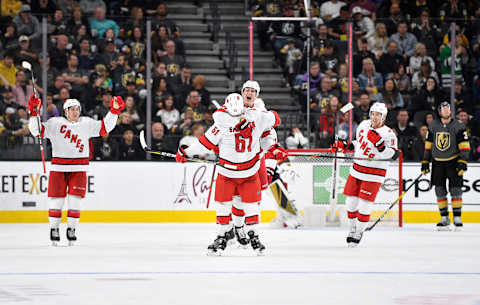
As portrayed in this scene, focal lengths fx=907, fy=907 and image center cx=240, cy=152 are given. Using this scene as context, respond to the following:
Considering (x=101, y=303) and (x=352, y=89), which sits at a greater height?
(x=352, y=89)

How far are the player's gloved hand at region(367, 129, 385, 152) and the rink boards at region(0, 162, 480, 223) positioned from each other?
2.78m

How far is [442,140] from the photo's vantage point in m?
10.9

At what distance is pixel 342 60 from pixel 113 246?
4902mm

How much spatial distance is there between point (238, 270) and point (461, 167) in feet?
16.5

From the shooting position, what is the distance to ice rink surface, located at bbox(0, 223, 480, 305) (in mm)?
5250

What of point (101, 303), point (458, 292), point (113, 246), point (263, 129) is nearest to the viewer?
point (101, 303)

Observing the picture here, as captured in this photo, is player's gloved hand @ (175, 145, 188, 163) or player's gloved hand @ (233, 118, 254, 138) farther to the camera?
player's gloved hand @ (175, 145, 188, 163)

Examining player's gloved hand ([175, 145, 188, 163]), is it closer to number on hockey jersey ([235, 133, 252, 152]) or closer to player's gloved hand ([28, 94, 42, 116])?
number on hockey jersey ([235, 133, 252, 152])

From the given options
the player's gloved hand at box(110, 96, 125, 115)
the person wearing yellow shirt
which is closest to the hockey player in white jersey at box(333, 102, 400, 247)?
the player's gloved hand at box(110, 96, 125, 115)

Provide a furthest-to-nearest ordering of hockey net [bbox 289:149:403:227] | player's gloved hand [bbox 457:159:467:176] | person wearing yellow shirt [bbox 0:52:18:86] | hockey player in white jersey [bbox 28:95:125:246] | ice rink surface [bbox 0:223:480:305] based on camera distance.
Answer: person wearing yellow shirt [bbox 0:52:18:86]
hockey net [bbox 289:149:403:227]
player's gloved hand [bbox 457:159:467:176]
hockey player in white jersey [bbox 28:95:125:246]
ice rink surface [bbox 0:223:480:305]

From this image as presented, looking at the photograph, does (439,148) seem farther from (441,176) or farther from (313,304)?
(313,304)

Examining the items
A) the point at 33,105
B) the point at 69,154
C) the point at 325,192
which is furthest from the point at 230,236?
the point at 325,192

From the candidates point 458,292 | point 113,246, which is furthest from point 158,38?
point 458,292

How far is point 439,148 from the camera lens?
1097 cm
